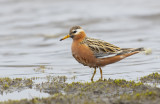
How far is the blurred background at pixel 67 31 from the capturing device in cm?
1186

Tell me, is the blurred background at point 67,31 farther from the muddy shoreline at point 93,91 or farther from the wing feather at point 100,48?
the muddy shoreline at point 93,91

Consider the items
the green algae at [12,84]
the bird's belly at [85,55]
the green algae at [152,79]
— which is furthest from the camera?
the bird's belly at [85,55]

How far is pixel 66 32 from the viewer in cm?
2172

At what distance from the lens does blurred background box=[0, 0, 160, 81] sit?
11.9 metres

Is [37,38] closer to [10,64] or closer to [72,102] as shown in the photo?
[10,64]

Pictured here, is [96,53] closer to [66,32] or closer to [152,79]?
[152,79]

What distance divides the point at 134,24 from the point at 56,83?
48.0ft

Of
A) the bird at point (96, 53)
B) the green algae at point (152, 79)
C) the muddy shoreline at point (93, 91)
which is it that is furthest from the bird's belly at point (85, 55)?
the green algae at point (152, 79)

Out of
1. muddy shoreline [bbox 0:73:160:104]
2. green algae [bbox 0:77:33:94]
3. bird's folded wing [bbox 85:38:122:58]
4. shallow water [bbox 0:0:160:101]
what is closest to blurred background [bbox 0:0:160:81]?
shallow water [bbox 0:0:160:101]

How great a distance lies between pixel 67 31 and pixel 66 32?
Answer: 30 cm

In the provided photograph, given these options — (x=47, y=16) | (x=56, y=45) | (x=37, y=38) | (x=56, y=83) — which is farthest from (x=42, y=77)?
(x=47, y=16)

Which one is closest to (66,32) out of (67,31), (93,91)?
(67,31)

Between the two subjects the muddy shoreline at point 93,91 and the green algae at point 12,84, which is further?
the green algae at point 12,84

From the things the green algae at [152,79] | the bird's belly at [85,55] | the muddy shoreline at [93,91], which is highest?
the bird's belly at [85,55]
